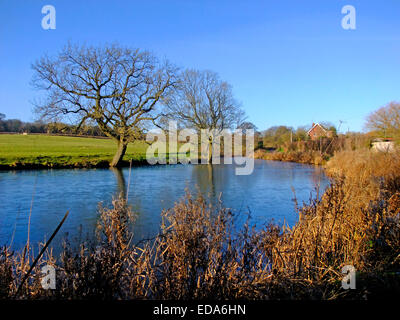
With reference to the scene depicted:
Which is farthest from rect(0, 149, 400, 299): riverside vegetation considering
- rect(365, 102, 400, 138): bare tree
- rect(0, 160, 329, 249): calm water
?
rect(365, 102, 400, 138): bare tree

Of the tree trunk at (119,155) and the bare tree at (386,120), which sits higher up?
the bare tree at (386,120)

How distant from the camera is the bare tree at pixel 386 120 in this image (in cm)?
1773

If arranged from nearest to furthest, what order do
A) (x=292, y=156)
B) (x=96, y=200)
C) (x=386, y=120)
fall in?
1. (x=96, y=200)
2. (x=386, y=120)
3. (x=292, y=156)

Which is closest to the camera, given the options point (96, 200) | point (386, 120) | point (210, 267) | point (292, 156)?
point (210, 267)

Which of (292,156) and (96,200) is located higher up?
Result: (292,156)

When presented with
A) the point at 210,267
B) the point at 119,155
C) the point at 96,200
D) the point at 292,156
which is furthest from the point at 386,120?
the point at 210,267

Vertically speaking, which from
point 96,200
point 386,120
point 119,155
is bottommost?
point 96,200

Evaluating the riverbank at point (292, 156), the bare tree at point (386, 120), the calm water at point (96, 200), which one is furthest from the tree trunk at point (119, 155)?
the bare tree at point (386, 120)

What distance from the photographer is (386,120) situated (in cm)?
1905

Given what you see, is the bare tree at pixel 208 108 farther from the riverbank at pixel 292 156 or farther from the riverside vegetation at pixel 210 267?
the riverside vegetation at pixel 210 267

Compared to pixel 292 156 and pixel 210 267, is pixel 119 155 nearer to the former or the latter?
pixel 292 156

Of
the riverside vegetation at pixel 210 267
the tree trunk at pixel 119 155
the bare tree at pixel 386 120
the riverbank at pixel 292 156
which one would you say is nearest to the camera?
the riverside vegetation at pixel 210 267

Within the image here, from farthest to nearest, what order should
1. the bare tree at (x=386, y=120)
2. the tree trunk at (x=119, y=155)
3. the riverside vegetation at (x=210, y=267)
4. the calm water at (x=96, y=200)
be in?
the tree trunk at (x=119, y=155) → the bare tree at (x=386, y=120) → the calm water at (x=96, y=200) → the riverside vegetation at (x=210, y=267)
